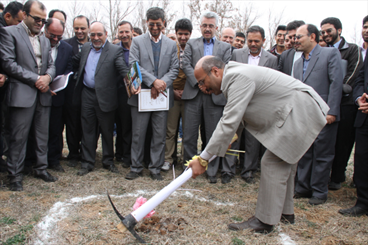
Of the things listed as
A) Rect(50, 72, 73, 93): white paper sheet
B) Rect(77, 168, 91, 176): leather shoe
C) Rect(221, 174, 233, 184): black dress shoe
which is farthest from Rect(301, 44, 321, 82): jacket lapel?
Rect(77, 168, 91, 176): leather shoe

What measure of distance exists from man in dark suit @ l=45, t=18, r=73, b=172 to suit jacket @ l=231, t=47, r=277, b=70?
272 cm

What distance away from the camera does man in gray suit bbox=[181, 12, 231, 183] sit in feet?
14.8

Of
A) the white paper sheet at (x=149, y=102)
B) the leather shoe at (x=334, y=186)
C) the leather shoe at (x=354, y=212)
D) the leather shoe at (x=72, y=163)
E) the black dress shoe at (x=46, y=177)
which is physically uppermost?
the white paper sheet at (x=149, y=102)

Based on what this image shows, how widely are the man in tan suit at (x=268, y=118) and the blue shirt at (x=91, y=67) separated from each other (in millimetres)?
2429

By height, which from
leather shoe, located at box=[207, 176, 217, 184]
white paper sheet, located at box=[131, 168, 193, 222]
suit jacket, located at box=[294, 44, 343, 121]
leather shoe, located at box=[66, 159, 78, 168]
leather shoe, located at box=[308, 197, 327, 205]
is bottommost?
leather shoe, located at box=[66, 159, 78, 168]

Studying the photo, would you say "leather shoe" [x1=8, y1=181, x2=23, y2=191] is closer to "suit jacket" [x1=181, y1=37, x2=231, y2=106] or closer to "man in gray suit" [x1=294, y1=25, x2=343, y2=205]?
"suit jacket" [x1=181, y1=37, x2=231, y2=106]

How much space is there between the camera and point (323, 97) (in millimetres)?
3799

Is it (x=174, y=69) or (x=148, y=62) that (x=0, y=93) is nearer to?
(x=148, y=62)

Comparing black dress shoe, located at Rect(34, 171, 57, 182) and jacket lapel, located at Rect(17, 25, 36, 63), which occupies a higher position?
jacket lapel, located at Rect(17, 25, 36, 63)

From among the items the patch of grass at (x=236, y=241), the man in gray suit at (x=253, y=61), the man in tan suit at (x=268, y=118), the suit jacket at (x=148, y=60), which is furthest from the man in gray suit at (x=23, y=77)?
the man in gray suit at (x=253, y=61)

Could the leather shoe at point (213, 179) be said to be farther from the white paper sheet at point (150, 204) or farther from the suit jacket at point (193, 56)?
the white paper sheet at point (150, 204)

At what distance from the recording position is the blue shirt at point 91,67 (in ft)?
15.2

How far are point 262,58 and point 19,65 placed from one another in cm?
350

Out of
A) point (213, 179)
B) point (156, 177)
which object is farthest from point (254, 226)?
point (156, 177)
